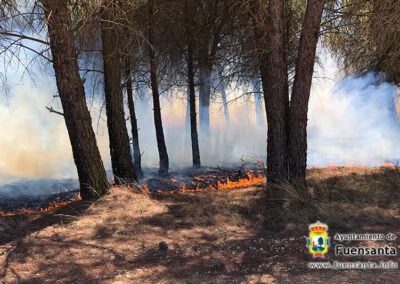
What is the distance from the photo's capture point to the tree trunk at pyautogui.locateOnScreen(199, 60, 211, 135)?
16.9m

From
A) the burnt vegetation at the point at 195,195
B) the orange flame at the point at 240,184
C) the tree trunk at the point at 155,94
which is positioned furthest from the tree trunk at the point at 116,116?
the tree trunk at the point at 155,94

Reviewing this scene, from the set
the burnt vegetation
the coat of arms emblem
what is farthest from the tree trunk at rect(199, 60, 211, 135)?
the coat of arms emblem

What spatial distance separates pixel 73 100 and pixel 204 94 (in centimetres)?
1168

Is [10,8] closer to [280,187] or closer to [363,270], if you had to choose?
[280,187]

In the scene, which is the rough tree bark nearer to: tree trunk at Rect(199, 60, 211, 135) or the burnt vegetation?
the burnt vegetation

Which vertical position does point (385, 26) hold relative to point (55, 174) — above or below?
above

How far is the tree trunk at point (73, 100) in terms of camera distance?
7215mm

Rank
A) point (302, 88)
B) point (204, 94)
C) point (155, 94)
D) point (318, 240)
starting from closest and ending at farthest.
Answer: point (318, 240) → point (302, 88) → point (155, 94) → point (204, 94)

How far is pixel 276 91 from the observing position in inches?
320

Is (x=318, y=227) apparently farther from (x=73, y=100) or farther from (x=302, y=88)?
(x=73, y=100)

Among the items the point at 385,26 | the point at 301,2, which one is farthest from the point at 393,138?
the point at 385,26

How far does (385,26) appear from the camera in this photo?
8438 millimetres

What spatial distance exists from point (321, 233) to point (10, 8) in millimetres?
5661

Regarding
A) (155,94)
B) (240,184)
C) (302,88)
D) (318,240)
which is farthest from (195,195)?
(155,94)
